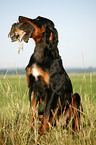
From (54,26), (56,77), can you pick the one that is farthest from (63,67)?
(54,26)

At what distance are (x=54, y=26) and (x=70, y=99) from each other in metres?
1.36

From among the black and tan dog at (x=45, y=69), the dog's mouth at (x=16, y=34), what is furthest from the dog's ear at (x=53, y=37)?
the dog's mouth at (x=16, y=34)

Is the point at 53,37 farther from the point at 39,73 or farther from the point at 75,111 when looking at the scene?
the point at 75,111

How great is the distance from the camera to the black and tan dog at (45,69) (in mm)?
2895

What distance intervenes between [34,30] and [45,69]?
0.66 metres

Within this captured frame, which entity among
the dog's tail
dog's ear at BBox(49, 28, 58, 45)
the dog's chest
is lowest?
the dog's tail

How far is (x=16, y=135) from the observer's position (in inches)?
104

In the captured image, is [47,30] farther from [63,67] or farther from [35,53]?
[63,67]

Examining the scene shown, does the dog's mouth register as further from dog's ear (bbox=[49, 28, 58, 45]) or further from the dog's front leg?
the dog's front leg

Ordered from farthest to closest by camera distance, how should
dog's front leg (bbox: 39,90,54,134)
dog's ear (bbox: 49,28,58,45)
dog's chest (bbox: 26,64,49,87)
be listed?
dog's ear (bbox: 49,28,58,45) → dog's chest (bbox: 26,64,49,87) → dog's front leg (bbox: 39,90,54,134)

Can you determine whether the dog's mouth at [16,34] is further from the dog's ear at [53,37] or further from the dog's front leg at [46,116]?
the dog's front leg at [46,116]

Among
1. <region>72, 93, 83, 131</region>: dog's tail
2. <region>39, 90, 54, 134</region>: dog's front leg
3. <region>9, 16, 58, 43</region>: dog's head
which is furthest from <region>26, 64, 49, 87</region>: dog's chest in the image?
<region>72, 93, 83, 131</region>: dog's tail

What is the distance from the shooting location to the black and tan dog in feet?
9.50

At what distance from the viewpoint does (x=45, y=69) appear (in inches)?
115
